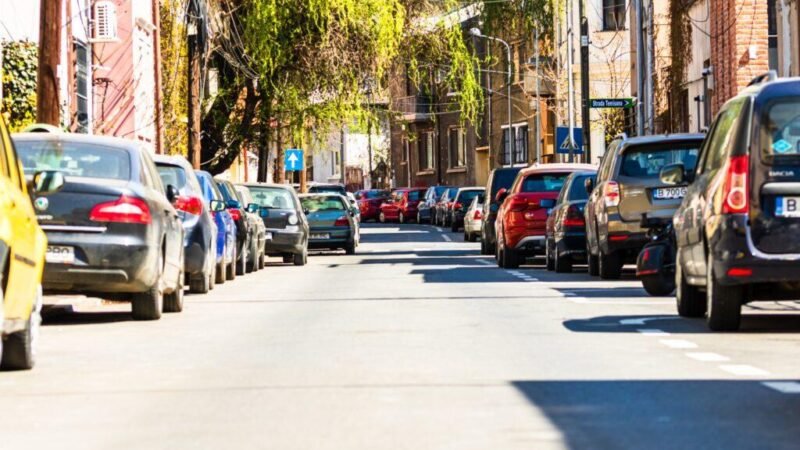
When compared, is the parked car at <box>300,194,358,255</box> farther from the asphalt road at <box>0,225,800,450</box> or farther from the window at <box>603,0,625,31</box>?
the window at <box>603,0,625,31</box>

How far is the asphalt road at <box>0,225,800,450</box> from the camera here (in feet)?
28.9

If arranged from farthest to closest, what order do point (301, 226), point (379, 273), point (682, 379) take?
point (301, 226)
point (379, 273)
point (682, 379)

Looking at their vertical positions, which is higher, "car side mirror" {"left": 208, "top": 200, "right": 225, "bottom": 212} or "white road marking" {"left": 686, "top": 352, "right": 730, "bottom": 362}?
"car side mirror" {"left": 208, "top": 200, "right": 225, "bottom": 212}

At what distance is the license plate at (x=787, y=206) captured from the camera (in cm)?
1436

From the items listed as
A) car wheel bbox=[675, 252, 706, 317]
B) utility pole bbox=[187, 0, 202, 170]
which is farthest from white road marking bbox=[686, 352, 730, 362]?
utility pole bbox=[187, 0, 202, 170]

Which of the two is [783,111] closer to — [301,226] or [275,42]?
[301,226]

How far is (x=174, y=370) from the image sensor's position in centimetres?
1241

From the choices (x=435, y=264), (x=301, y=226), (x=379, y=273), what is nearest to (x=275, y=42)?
(x=301, y=226)

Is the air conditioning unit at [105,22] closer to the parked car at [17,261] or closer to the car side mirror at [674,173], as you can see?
the car side mirror at [674,173]

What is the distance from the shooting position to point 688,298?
16.7 m

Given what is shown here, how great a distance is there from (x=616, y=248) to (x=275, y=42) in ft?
61.9

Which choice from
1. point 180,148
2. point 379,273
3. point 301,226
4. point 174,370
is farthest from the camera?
point 180,148

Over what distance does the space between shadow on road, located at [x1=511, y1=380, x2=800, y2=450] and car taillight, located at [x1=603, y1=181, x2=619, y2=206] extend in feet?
41.7

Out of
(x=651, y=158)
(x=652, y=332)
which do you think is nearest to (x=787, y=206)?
(x=652, y=332)
